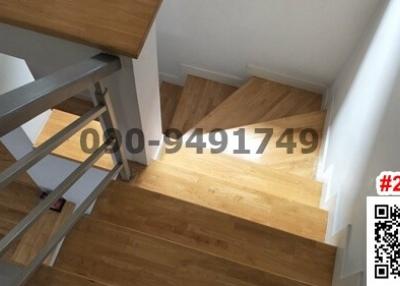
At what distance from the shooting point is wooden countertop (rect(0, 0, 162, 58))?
1.06 meters

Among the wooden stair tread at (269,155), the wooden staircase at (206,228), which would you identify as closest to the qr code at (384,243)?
the wooden staircase at (206,228)

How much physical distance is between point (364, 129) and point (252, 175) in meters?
0.75

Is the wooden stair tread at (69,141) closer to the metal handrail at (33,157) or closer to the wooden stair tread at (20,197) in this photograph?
the wooden stair tread at (20,197)

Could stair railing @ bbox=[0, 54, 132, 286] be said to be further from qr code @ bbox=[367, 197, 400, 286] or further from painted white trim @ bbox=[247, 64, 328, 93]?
painted white trim @ bbox=[247, 64, 328, 93]

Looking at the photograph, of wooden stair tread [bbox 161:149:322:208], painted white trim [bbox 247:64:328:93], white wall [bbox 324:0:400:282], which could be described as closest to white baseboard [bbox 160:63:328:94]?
painted white trim [bbox 247:64:328:93]

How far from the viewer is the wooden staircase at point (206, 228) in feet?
4.46

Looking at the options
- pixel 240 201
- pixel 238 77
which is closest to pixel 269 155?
pixel 240 201

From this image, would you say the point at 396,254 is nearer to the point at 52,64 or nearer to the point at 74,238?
the point at 74,238

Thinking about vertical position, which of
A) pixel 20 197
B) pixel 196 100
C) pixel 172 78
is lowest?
pixel 20 197

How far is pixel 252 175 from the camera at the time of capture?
225 cm

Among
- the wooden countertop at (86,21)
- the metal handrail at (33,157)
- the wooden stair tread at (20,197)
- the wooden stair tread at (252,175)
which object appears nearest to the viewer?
the metal handrail at (33,157)

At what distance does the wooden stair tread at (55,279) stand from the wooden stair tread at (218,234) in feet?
1.30

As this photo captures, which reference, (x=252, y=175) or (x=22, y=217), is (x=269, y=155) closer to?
(x=252, y=175)

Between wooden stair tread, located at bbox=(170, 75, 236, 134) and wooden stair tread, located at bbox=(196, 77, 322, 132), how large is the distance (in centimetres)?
21
